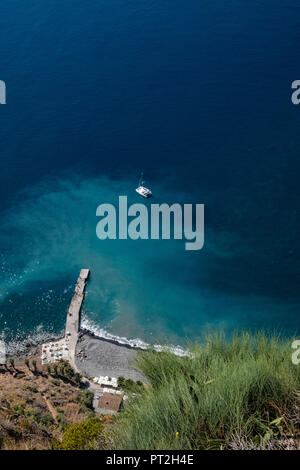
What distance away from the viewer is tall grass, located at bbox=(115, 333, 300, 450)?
19.9 m

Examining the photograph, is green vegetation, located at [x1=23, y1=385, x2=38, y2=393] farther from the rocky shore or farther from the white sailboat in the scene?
the white sailboat

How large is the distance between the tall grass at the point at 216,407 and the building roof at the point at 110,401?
1916 cm

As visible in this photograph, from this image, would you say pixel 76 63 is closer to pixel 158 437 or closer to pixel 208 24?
pixel 208 24

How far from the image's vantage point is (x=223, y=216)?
6025cm

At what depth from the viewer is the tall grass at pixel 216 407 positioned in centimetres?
1988

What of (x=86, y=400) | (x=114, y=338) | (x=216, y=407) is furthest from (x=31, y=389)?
(x=216, y=407)

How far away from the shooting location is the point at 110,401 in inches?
1694

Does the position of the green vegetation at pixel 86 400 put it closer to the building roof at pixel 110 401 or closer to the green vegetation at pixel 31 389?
the building roof at pixel 110 401

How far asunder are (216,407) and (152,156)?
52.1 m

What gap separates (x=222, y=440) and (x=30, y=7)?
340ft

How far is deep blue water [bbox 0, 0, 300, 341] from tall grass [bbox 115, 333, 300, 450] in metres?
28.1

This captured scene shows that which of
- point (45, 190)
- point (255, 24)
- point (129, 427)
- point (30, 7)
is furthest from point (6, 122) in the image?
point (129, 427)

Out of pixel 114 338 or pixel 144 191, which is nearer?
pixel 114 338

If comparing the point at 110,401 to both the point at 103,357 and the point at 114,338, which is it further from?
the point at 114,338
